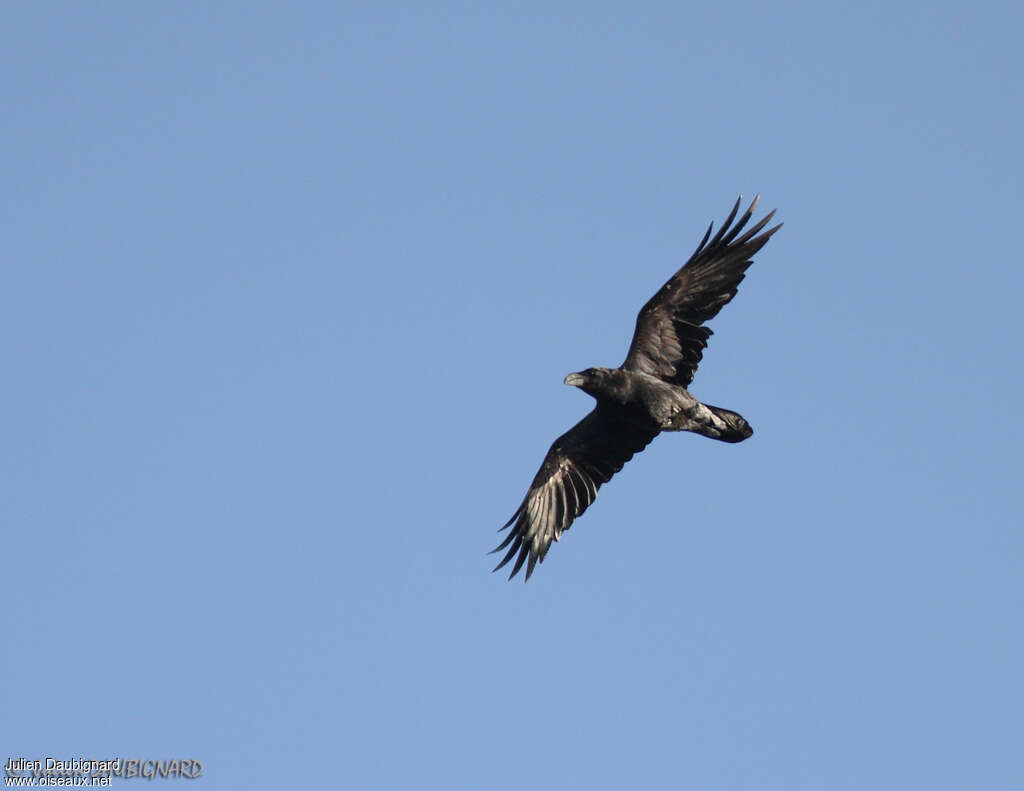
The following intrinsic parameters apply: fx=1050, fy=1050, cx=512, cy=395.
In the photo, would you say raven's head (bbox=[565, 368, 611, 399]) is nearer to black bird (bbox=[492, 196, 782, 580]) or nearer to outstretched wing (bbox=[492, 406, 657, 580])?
black bird (bbox=[492, 196, 782, 580])

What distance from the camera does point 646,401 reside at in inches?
474

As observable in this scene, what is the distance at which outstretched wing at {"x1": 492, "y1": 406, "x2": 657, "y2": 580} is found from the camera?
12875 mm

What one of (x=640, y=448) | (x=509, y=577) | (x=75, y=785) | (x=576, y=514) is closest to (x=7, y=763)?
(x=75, y=785)

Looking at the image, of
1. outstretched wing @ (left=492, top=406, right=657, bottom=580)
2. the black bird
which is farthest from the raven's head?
outstretched wing @ (left=492, top=406, right=657, bottom=580)

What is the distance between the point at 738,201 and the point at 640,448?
10.6 feet

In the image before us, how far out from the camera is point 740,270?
1246 centimetres

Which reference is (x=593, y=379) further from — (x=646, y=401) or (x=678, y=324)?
(x=678, y=324)

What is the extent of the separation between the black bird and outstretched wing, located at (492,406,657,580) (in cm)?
1

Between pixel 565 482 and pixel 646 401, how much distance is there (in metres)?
1.69

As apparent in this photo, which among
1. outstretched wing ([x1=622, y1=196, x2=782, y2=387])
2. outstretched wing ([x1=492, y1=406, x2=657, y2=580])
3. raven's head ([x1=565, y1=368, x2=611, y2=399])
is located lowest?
outstretched wing ([x1=492, y1=406, x2=657, y2=580])

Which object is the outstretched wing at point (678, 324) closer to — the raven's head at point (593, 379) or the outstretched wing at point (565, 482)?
the raven's head at point (593, 379)

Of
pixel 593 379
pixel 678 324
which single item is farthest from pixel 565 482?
pixel 678 324

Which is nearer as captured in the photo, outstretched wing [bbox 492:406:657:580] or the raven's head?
the raven's head

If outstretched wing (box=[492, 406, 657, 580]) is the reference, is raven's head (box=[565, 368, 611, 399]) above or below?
above
